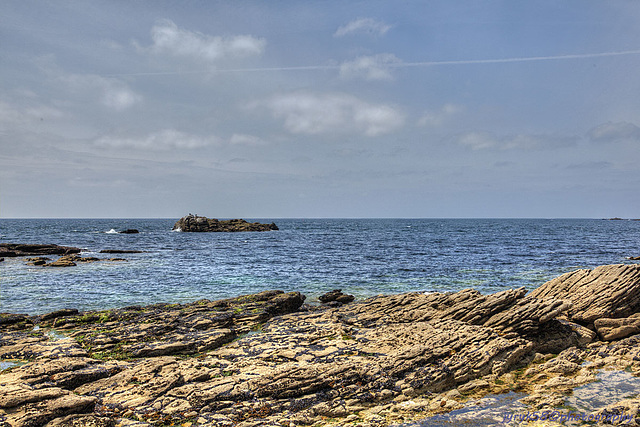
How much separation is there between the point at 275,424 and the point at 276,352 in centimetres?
538

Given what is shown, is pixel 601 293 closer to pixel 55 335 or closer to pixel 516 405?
pixel 516 405

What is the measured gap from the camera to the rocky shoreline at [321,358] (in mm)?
11773

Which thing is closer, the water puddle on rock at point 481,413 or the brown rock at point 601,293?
the water puddle on rock at point 481,413

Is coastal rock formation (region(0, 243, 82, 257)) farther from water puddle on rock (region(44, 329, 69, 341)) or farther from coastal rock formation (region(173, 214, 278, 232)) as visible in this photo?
coastal rock formation (region(173, 214, 278, 232))

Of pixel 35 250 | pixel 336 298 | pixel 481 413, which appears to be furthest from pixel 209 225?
pixel 481 413

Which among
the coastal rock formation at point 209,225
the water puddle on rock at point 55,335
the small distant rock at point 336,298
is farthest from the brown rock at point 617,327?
the coastal rock formation at point 209,225

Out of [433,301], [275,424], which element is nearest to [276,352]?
[275,424]

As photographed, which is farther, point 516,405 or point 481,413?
point 516,405

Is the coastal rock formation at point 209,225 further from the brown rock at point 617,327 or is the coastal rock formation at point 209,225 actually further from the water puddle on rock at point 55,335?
the brown rock at point 617,327

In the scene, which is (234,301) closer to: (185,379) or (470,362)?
(185,379)

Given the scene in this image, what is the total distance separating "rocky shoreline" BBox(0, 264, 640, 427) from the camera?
1177cm

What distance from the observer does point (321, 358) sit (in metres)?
15.5

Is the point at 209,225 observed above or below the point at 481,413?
above

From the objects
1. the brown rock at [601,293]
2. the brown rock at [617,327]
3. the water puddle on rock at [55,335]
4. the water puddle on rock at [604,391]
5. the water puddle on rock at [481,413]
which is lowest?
the water puddle on rock at [55,335]
